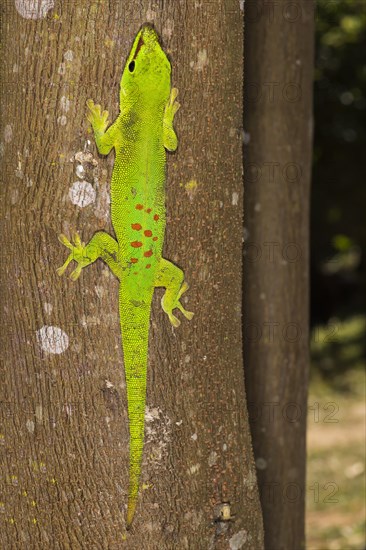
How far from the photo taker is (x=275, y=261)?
3828 mm

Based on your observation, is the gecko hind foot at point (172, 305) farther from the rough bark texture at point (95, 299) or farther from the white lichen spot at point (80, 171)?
the white lichen spot at point (80, 171)

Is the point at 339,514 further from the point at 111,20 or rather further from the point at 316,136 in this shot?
the point at 316,136

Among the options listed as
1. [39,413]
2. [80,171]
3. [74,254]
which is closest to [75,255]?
[74,254]

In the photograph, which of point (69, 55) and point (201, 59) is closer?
point (69, 55)

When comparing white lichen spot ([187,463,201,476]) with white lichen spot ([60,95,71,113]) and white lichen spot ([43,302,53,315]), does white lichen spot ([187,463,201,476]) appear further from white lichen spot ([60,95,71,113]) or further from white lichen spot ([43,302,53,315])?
white lichen spot ([60,95,71,113])

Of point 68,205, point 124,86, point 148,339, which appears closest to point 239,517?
point 148,339

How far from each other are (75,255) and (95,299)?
0.52 ft

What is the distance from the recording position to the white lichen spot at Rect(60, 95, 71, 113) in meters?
2.61

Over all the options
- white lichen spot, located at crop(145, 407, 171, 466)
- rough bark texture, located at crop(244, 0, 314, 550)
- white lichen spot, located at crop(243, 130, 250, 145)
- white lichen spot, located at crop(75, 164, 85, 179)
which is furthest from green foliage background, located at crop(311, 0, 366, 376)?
white lichen spot, located at crop(75, 164, 85, 179)

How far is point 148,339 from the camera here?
2645 mm

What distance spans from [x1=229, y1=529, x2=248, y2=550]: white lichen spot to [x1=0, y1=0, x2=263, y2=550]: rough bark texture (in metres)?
0.09

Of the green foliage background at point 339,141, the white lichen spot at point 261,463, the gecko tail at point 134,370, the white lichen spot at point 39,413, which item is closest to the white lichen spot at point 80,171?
the gecko tail at point 134,370

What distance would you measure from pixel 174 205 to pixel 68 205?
353mm

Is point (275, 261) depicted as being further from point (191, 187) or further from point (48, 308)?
point (48, 308)
